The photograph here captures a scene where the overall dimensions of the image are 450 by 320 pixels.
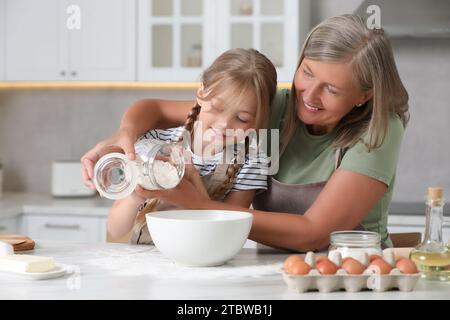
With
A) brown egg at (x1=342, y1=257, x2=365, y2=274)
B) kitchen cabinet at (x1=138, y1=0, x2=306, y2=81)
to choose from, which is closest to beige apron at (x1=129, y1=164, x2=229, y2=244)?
brown egg at (x1=342, y1=257, x2=365, y2=274)

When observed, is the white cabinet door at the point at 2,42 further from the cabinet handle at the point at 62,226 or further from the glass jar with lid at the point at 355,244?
the glass jar with lid at the point at 355,244

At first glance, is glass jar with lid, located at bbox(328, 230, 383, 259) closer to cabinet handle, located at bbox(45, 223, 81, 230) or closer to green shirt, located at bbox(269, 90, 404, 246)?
green shirt, located at bbox(269, 90, 404, 246)

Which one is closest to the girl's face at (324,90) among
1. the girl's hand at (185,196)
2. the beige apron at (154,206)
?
the beige apron at (154,206)

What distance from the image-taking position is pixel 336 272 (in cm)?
118

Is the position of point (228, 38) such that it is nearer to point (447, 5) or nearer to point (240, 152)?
point (447, 5)

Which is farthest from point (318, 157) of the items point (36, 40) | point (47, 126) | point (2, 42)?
point (47, 126)

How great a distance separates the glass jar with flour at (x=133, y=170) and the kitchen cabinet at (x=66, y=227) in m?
1.82

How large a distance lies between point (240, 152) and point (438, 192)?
2.21 feet

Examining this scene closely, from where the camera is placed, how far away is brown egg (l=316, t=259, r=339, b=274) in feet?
3.84

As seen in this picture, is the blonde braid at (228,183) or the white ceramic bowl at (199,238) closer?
the white ceramic bowl at (199,238)

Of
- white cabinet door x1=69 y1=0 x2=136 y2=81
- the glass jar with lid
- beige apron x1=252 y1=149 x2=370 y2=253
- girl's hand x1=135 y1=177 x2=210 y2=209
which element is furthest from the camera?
white cabinet door x1=69 y1=0 x2=136 y2=81

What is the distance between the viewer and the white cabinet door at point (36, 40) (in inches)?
136
